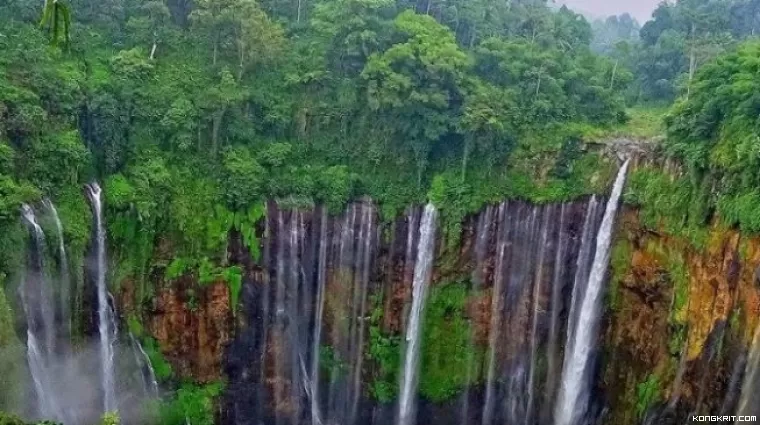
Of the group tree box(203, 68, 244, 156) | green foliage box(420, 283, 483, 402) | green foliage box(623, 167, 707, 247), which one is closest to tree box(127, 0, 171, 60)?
tree box(203, 68, 244, 156)

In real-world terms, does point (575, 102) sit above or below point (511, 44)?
below

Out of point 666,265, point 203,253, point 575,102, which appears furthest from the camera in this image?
point 575,102

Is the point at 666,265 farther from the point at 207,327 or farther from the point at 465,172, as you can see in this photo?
the point at 207,327

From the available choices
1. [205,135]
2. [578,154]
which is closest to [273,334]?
[205,135]

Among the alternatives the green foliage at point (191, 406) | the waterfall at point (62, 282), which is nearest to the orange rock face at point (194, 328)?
the green foliage at point (191, 406)

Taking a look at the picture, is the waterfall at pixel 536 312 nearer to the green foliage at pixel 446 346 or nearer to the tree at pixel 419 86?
the green foliage at pixel 446 346

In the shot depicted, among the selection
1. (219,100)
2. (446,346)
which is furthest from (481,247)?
(219,100)

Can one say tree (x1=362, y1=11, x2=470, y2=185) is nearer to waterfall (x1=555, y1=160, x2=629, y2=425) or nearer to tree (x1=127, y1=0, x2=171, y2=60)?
waterfall (x1=555, y1=160, x2=629, y2=425)
